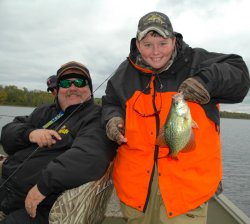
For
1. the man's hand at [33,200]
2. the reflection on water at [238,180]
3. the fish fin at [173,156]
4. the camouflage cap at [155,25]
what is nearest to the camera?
the fish fin at [173,156]

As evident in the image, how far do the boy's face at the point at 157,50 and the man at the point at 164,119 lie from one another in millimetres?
11

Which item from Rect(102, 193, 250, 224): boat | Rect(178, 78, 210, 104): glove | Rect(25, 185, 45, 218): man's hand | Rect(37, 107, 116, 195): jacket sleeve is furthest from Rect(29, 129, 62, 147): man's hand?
Rect(178, 78, 210, 104): glove

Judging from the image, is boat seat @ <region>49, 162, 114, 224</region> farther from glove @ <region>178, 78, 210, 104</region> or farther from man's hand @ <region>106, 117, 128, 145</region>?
glove @ <region>178, 78, 210, 104</region>

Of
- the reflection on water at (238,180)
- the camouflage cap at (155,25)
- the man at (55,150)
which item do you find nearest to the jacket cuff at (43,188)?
the man at (55,150)

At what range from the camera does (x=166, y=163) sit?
124 inches

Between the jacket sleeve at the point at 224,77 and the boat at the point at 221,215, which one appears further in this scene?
the boat at the point at 221,215

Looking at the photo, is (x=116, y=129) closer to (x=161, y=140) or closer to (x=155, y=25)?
(x=161, y=140)

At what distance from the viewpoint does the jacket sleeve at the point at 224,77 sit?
9.57 feet

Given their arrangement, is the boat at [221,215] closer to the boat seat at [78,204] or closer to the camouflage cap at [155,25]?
the boat seat at [78,204]

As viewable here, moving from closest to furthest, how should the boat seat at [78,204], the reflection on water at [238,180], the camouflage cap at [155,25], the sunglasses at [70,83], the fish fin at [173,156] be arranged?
the fish fin at [173,156] → the boat seat at [78,204] → the camouflage cap at [155,25] → the sunglasses at [70,83] → the reflection on water at [238,180]

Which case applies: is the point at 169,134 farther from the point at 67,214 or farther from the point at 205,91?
the point at 67,214

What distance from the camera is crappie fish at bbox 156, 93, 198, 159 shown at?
272cm

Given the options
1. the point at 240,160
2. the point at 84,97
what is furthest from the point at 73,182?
the point at 240,160

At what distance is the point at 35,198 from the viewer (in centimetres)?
347
